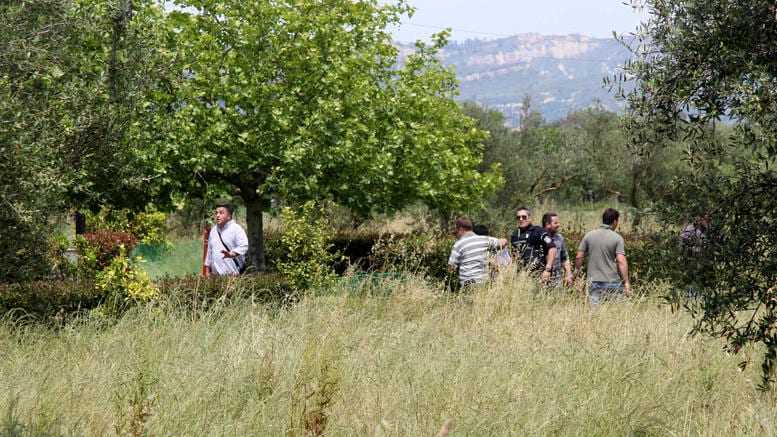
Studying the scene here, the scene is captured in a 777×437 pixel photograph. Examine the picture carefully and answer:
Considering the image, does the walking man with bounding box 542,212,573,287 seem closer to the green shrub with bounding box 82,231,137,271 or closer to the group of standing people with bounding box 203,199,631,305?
the group of standing people with bounding box 203,199,631,305

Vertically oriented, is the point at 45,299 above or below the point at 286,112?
below

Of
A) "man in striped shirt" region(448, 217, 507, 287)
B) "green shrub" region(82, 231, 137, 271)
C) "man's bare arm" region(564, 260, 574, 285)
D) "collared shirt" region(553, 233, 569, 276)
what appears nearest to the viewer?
"man in striped shirt" region(448, 217, 507, 287)

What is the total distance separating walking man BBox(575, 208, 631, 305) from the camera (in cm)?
969

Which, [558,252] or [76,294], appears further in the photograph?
[558,252]

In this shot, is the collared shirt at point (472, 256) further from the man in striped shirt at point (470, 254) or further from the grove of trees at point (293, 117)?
the grove of trees at point (293, 117)

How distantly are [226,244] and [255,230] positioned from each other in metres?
5.67

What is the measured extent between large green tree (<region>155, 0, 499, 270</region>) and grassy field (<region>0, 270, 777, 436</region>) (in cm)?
566

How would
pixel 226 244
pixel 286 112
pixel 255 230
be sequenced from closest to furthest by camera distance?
pixel 226 244, pixel 286 112, pixel 255 230

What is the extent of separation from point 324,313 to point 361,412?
3.13m

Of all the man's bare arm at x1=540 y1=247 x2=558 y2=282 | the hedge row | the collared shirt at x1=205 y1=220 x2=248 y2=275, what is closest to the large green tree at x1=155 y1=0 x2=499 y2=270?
the collared shirt at x1=205 y1=220 x2=248 y2=275

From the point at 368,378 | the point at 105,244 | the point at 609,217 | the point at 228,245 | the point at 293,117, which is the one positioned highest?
the point at 293,117

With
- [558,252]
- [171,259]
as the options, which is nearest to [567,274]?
[558,252]

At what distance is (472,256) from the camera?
9.94 meters

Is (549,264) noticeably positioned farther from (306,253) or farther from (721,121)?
(721,121)
